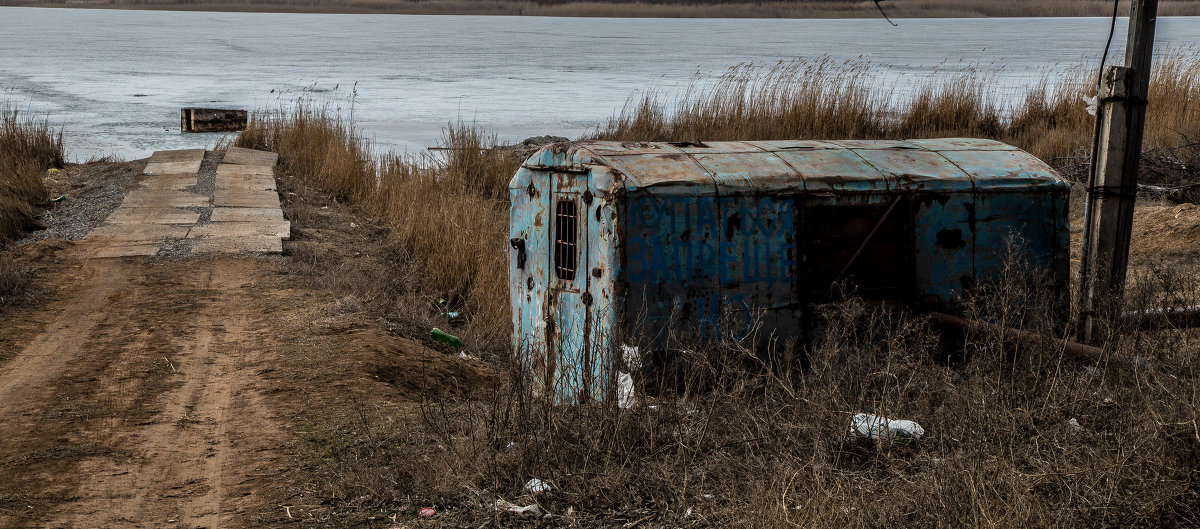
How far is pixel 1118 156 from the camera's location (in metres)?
5.10

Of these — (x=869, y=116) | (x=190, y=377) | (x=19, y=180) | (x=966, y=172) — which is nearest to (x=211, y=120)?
(x=19, y=180)

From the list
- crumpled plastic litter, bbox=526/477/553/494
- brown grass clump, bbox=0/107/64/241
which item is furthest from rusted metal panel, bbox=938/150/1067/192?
brown grass clump, bbox=0/107/64/241

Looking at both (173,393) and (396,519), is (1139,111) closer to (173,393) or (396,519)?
(396,519)

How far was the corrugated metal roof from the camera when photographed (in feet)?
15.3

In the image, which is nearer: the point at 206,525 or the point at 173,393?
the point at 206,525

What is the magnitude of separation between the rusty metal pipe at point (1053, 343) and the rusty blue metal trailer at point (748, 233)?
418 mm

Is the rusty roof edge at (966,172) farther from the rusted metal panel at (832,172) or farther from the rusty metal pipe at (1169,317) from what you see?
the rusty metal pipe at (1169,317)

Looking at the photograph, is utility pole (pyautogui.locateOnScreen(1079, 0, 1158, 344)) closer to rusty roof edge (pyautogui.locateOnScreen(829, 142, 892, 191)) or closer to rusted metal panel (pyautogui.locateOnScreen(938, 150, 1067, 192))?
rusted metal panel (pyautogui.locateOnScreen(938, 150, 1067, 192))

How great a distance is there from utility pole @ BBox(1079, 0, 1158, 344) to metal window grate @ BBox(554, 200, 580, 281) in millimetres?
2524

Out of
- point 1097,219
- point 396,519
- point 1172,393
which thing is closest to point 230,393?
point 396,519

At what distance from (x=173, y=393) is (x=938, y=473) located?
370 centimetres

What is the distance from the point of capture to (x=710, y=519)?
10.2 feet

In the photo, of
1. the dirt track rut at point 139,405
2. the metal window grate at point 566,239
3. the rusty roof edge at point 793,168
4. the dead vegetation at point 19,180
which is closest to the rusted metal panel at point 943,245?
the rusty roof edge at point 793,168

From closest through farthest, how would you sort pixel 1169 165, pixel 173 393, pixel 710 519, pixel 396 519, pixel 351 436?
pixel 710 519 < pixel 396 519 < pixel 351 436 < pixel 173 393 < pixel 1169 165
